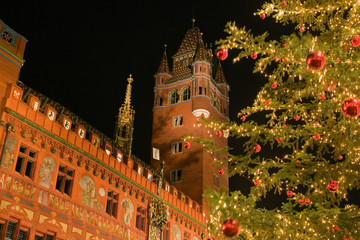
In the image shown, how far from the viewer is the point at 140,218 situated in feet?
83.1

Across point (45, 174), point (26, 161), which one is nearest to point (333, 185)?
point (26, 161)

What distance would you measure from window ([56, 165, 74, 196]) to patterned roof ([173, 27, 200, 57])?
3017 cm

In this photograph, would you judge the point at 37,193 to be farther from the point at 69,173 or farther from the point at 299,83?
the point at 299,83

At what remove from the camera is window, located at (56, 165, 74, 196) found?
19406mm

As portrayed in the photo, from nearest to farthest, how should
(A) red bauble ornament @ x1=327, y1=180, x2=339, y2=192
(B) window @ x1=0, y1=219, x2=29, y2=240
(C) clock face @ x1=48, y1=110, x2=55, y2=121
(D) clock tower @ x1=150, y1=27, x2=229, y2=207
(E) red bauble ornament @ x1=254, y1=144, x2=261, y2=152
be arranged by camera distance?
(A) red bauble ornament @ x1=327, y1=180, x2=339, y2=192
(E) red bauble ornament @ x1=254, y1=144, x2=261, y2=152
(B) window @ x1=0, y1=219, x2=29, y2=240
(C) clock face @ x1=48, y1=110, x2=55, y2=121
(D) clock tower @ x1=150, y1=27, x2=229, y2=207

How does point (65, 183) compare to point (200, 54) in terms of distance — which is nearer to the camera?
point (65, 183)

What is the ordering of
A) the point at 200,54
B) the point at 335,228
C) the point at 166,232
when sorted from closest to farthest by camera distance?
Answer: the point at 335,228, the point at 166,232, the point at 200,54

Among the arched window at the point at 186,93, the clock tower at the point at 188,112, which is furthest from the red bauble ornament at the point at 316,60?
the arched window at the point at 186,93

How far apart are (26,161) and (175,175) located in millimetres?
22470

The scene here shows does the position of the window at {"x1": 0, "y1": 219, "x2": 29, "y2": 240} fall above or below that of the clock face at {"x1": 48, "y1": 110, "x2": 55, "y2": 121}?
below

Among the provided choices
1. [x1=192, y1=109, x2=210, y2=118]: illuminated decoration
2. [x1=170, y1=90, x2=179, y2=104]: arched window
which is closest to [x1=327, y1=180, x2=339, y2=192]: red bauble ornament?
[x1=192, y1=109, x2=210, y2=118]: illuminated decoration

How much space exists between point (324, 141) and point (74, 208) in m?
14.1

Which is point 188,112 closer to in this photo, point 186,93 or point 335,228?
point 186,93

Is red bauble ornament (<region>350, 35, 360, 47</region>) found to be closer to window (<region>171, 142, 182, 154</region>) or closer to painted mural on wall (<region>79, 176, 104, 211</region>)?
painted mural on wall (<region>79, 176, 104, 211</region>)
